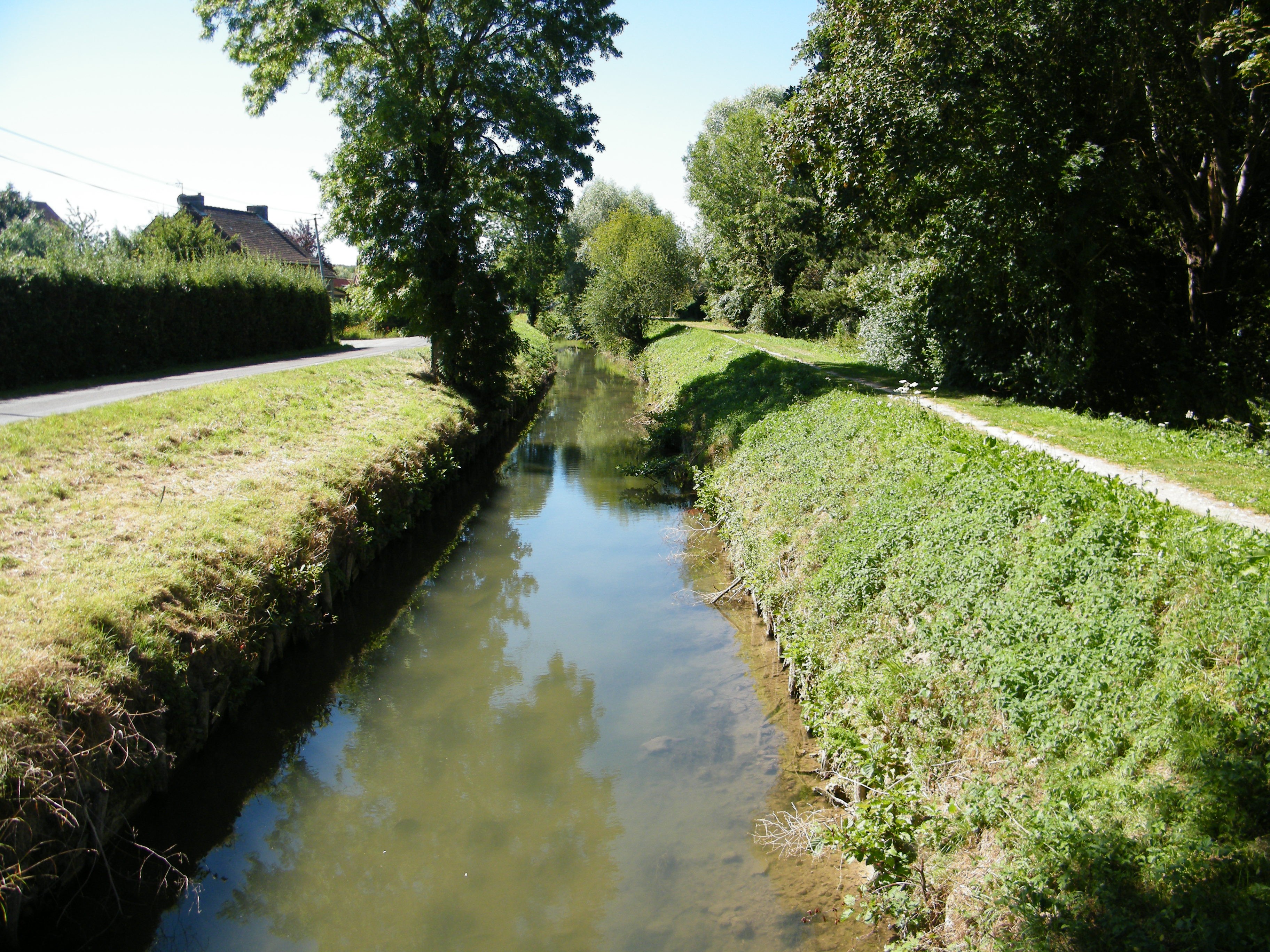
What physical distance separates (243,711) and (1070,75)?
15.7 metres

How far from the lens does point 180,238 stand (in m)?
31.0

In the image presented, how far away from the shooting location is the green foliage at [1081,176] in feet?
40.7

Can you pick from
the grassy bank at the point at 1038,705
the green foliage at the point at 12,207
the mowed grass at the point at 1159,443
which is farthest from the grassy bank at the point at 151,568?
the green foliage at the point at 12,207

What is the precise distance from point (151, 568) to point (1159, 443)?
1108 centimetres

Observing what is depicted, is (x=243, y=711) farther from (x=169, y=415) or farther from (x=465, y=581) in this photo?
(x=169, y=415)

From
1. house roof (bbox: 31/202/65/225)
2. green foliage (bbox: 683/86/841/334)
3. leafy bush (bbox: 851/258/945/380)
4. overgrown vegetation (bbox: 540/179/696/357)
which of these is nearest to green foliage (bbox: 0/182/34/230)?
house roof (bbox: 31/202/65/225)

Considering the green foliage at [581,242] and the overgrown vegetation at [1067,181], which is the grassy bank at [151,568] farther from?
the green foliage at [581,242]

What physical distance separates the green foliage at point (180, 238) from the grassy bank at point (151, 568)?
1942cm

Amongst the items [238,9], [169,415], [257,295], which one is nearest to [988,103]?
[169,415]

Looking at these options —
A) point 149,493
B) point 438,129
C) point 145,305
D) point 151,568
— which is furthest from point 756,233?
point 151,568

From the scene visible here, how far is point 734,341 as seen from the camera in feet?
94.9

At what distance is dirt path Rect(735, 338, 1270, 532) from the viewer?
6258 mm

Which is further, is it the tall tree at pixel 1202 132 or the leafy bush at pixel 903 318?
the leafy bush at pixel 903 318

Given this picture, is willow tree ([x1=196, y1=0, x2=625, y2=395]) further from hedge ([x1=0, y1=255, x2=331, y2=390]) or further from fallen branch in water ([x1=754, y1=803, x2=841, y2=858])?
fallen branch in water ([x1=754, y1=803, x2=841, y2=858])
